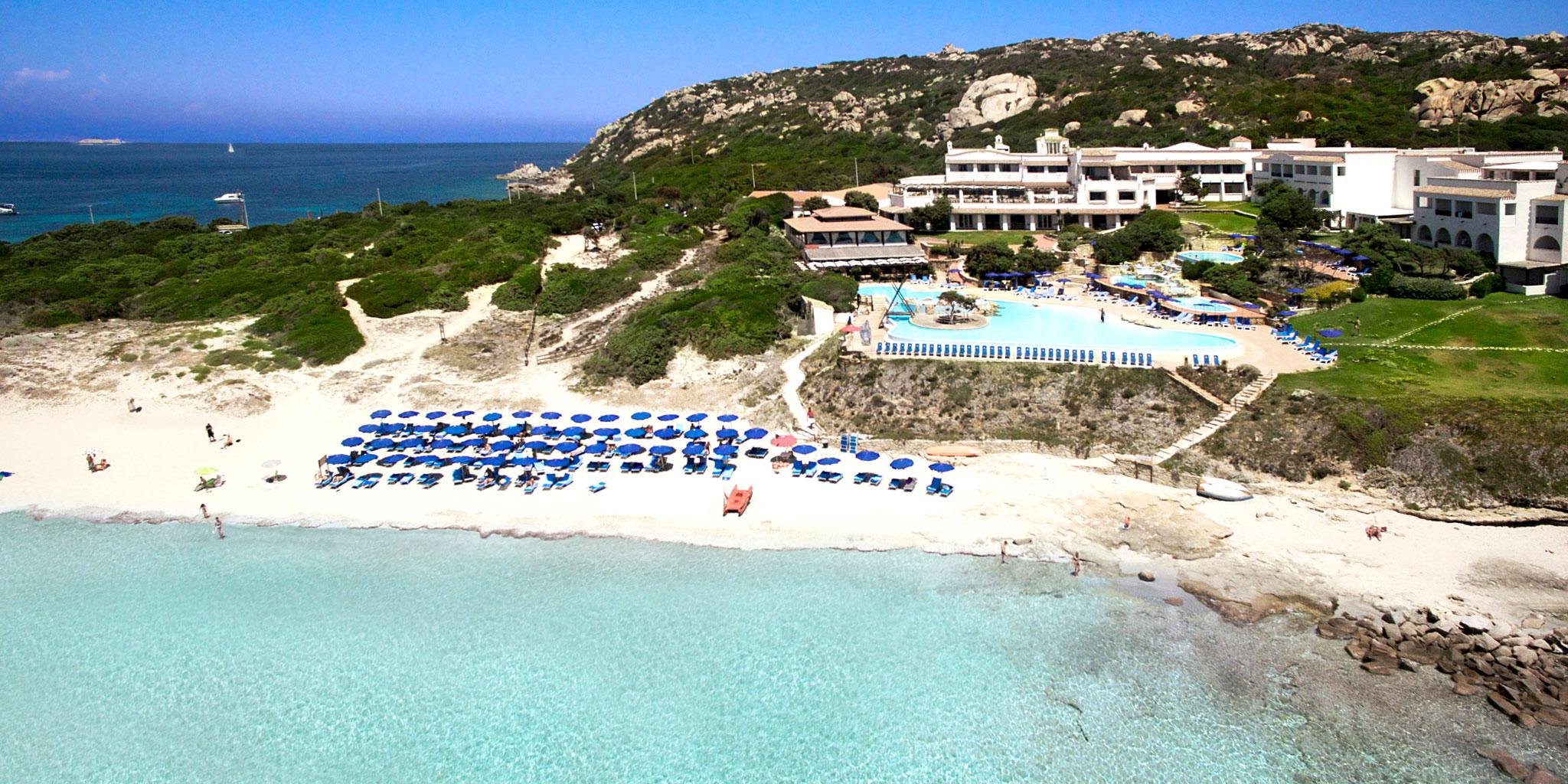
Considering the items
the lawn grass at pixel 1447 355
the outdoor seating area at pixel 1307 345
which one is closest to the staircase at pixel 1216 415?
the lawn grass at pixel 1447 355

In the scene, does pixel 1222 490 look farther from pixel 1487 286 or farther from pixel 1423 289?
pixel 1487 286

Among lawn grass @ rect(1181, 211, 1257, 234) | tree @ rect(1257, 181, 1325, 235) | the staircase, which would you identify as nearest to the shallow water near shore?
the staircase

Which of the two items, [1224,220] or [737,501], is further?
[1224,220]

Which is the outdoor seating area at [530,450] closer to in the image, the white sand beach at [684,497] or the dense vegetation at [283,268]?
the white sand beach at [684,497]

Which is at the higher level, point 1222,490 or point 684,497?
point 1222,490

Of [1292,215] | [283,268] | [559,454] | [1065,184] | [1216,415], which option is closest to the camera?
[1216,415]

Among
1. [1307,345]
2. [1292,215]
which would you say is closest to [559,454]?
[1307,345]
